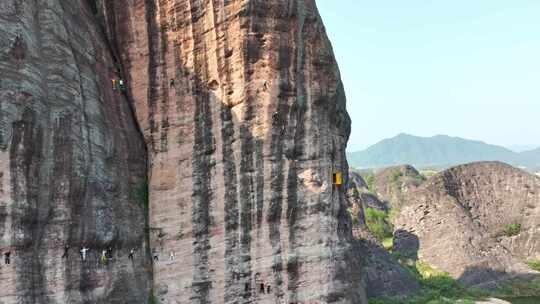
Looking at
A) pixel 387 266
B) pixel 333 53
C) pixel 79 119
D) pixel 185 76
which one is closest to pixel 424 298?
pixel 387 266

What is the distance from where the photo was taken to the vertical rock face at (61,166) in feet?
43.4

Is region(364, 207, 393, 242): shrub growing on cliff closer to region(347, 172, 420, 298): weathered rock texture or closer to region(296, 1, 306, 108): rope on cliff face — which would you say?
region(347, 172, 420, 298): weathered rock texture

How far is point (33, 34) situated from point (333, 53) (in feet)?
36.4

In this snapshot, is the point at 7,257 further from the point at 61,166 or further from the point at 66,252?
the point at 61,166

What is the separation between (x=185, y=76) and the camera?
58.9ft

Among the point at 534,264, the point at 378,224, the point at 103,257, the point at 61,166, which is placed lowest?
the point at 534,264

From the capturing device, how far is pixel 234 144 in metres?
17.5

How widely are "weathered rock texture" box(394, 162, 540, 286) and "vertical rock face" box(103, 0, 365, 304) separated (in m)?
27.7

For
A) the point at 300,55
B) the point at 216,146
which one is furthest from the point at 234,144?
the point at 300,55

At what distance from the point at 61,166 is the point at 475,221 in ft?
145

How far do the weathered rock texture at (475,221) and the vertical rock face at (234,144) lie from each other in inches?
1092

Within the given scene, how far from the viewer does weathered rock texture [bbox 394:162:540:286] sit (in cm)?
4125

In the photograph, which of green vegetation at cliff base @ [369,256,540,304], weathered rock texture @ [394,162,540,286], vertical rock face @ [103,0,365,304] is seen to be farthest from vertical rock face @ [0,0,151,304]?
weathered rock texture @ [394,162,540,286]

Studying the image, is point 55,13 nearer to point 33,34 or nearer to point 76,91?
point 33,34
